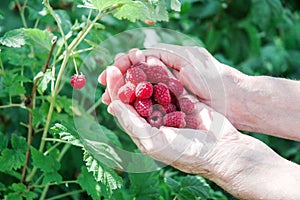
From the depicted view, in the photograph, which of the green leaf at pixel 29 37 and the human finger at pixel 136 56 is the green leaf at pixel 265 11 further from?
the green leaf at pixel 29 37

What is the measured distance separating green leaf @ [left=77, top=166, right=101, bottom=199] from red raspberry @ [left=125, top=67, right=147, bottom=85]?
0.93 feet

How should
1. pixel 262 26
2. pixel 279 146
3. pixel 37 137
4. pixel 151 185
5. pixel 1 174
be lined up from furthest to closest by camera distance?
pixel 279 146 → pixel 262 26 → pixel 37 137 → pixel 1 174 → pixel 151 185

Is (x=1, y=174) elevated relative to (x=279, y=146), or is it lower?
elevated

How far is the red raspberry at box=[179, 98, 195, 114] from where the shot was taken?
60.5 inches

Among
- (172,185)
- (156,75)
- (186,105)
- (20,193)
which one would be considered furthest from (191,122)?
(20,193)

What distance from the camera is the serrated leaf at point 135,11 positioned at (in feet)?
4.77

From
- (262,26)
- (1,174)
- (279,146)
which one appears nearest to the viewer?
(1,174)

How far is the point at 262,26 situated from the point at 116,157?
1468mm

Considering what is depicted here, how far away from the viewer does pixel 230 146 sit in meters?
1.50

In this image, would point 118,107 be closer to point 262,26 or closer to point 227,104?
point 227,104

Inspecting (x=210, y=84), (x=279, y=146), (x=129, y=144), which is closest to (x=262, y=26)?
(x=279, y=146)

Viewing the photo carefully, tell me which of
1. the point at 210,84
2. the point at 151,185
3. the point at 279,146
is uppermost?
the point at 210,84

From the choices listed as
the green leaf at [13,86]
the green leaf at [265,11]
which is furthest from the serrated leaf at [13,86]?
the green leaf at [265,11]

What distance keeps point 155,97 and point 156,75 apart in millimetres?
80
